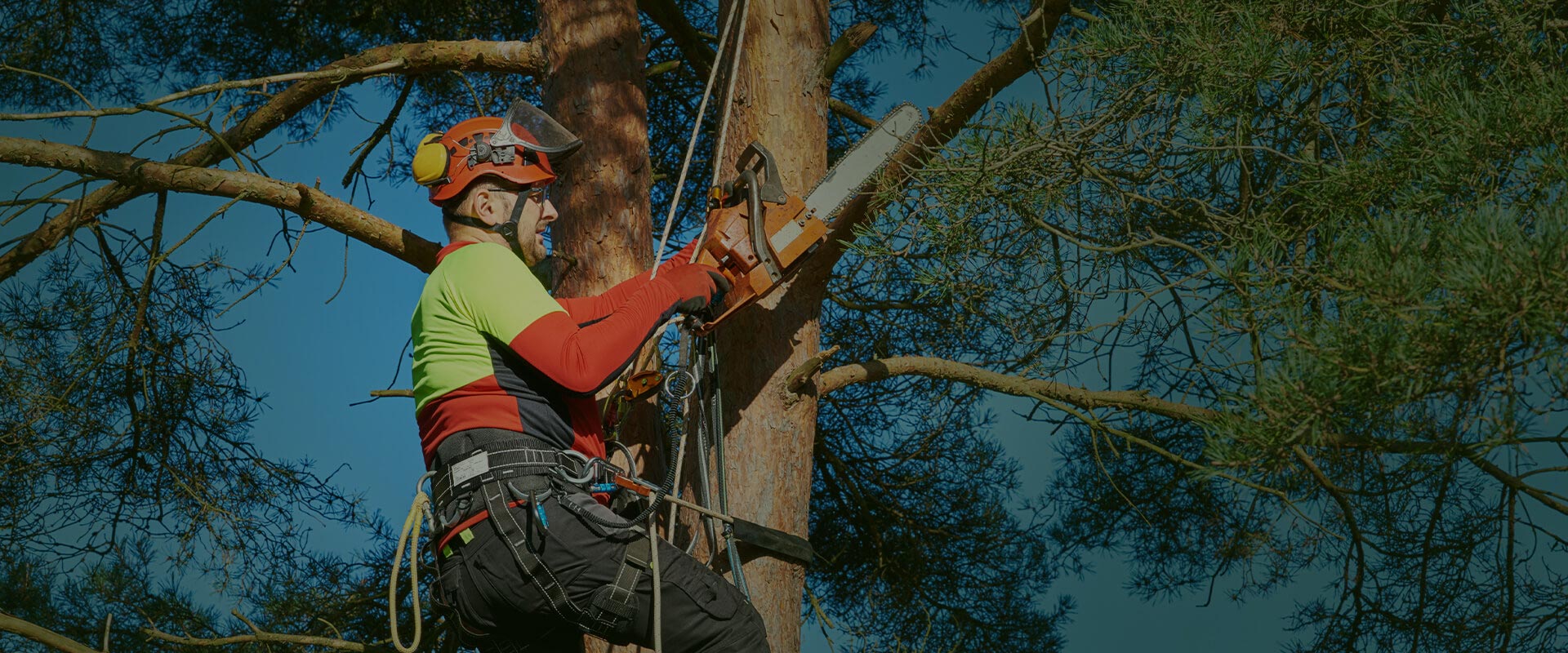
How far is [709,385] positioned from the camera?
2.69 m

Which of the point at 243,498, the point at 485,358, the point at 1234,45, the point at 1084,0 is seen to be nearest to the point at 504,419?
the point at 485,358

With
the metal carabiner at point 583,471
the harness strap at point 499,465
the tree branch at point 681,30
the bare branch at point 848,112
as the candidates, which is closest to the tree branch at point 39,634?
the harness strap at point 499,465

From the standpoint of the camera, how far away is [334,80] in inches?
121

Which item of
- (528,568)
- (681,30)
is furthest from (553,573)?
(681,30)

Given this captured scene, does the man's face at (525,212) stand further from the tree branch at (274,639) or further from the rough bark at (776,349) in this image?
the tree branch at (274,639)

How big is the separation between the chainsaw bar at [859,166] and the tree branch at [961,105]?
2 cm

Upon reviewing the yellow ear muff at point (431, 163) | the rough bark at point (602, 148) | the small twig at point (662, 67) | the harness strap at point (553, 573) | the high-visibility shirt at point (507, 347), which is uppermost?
the small twig at point (662, 67)

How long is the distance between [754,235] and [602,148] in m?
0.69

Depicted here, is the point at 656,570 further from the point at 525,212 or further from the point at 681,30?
the point at 681,30

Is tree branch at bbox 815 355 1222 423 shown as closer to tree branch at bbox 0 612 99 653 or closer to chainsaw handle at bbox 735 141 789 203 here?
chainsaw handle at bbox 735 141 789 203

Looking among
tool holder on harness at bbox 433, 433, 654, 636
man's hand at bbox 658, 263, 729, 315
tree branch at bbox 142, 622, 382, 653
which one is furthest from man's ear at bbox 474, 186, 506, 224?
tree branch at bbox 142, 622, 382, 653

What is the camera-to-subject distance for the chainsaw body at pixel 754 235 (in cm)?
247

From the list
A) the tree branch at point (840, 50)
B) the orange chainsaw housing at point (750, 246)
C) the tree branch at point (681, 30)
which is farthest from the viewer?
the tree branch at point (681, 30)

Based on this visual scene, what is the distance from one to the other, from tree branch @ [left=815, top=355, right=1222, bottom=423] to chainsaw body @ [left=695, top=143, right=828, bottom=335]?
1.85 feet
